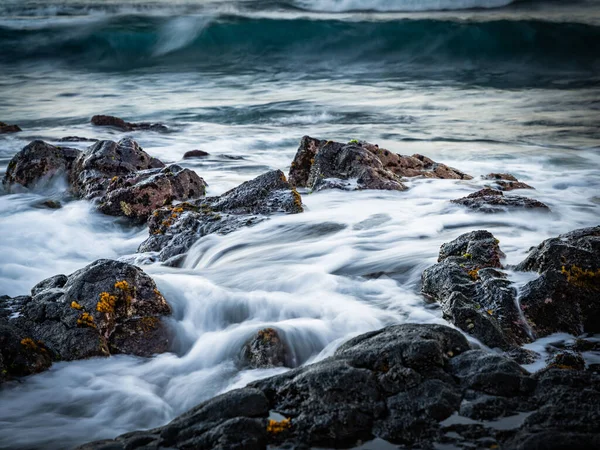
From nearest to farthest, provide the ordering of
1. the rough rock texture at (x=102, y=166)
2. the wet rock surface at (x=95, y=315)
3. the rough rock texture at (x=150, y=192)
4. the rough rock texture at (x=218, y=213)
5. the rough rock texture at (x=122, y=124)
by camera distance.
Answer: the wet rock surface at (x=95, y=315), the rough rock texture at (x=218, y=213), the rough rock texture at (x=150, y=192), the rough rock texture at (x=102, y=166), the rough rock texture at (x=122, y=124)

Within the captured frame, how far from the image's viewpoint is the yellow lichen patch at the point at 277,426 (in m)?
2.89

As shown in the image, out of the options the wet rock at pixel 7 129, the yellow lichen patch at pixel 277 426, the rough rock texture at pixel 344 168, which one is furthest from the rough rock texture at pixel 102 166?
the wet rock at pixel 7 129

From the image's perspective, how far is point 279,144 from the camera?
56.7 ft

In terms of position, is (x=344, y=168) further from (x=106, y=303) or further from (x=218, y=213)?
(x=106, y=303)

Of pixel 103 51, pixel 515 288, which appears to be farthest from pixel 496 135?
pixel 103 51

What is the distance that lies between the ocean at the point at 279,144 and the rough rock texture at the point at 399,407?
1.42 meters

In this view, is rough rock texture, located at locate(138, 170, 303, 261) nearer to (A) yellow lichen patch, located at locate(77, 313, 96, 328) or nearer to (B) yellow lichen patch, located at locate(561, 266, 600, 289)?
(A) yellow lichen patch, located at locate(77, 313, 96, 328)

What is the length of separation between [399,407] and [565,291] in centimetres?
245

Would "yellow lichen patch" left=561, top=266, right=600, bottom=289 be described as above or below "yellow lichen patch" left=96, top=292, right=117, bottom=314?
above

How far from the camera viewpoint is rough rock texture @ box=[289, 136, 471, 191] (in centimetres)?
914

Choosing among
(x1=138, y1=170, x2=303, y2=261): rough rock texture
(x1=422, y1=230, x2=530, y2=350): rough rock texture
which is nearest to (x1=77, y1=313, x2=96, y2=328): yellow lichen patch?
(x1=138, y1=170, x2=303, y2=261): rough rock texture

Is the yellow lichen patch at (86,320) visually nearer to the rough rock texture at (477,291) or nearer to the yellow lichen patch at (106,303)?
the yellow lichen patch at (106,303)

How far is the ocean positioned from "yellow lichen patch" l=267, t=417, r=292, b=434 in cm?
165

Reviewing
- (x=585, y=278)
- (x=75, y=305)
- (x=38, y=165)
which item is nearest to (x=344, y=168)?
(x=585, y=278)
